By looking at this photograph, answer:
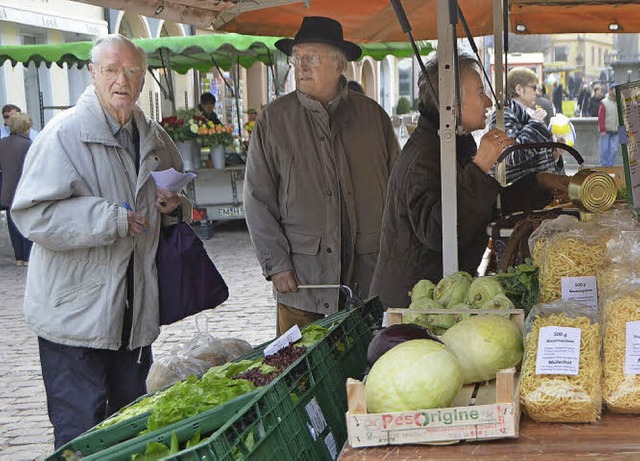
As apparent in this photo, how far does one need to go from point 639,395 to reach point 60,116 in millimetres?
2695

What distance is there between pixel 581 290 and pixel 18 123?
33.2 feet

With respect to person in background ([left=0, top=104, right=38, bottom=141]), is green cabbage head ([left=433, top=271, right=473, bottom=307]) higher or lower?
lower

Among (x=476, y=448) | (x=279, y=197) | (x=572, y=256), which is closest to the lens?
(x=476, y=448)

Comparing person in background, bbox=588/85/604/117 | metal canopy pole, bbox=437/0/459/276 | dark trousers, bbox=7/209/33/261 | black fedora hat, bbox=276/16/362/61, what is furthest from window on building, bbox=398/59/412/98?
metal canopy pole, bbox=437/0/459/276

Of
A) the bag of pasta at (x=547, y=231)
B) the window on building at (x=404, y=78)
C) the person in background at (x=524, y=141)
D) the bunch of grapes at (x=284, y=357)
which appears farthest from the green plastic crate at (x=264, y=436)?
the window on building at (x=404, y=78)

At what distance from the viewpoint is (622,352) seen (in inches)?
88.6

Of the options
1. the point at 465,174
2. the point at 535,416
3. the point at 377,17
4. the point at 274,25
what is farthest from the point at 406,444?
the point at 377,17

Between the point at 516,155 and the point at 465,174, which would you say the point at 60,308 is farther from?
the point at 516,155

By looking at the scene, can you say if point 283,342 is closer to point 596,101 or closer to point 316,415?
point 316,415

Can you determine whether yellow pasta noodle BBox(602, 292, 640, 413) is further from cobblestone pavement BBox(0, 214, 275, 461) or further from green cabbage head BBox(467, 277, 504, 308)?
cobblestone pavement BBox(0, 214, 275, 461)

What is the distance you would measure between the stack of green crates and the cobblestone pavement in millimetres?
1492

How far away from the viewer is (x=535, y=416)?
216 cm

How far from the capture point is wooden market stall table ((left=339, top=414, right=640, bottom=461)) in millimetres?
1979

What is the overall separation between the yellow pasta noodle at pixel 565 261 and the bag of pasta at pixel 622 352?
416 millimetres
